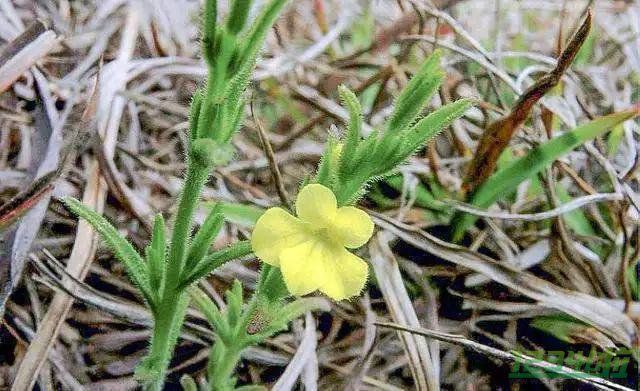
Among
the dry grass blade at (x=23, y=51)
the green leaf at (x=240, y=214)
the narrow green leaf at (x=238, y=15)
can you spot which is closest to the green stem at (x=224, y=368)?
the green leaf at (x=240, y=214)

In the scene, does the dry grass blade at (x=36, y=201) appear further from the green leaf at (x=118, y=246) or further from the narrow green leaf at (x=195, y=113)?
the narrow green leaf at (x=195, y=113)

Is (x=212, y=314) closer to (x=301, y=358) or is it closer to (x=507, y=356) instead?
(x=301, y=358)

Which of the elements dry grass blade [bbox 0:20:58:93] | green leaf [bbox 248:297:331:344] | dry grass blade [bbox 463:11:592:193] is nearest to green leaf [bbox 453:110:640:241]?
dry grass blade [bbox 463:11:592:193]

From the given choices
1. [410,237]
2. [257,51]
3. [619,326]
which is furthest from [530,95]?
[257,51]

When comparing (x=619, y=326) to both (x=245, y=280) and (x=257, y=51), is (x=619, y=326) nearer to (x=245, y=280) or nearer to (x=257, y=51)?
(x=245, y=280)

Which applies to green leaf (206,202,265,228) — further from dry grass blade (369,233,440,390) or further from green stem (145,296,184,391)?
green stem (145,296,184,391)
